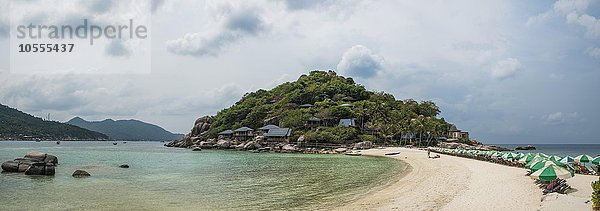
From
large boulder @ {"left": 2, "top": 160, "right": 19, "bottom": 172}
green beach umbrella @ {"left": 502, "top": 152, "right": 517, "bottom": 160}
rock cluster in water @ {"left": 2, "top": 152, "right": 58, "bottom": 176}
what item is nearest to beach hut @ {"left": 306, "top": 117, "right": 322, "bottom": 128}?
green beach umbrella @ {"left": 502, "top": 152, "right": 517, "bottom": 160}

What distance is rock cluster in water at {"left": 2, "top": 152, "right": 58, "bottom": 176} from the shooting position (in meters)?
27.5

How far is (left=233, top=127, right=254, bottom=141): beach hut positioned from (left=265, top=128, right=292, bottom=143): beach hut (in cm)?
759

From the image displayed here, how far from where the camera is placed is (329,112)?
8212 centimetres

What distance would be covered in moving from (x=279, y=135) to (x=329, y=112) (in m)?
11.5

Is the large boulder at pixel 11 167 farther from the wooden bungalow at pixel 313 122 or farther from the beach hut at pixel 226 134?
the beach hut at pixel 226 134

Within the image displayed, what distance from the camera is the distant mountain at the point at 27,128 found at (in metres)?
137

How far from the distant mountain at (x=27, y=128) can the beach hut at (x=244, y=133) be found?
90.6m

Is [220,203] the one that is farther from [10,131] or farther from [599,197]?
[10,131]

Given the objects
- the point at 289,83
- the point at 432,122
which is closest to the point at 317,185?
the point at 432,122

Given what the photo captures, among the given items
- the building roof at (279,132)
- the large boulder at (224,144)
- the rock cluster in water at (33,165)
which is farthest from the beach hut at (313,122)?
the rock cluster in water at (33,165)

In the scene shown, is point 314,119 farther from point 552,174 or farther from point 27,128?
point 27,128

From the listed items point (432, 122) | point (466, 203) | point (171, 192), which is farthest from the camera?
point (432, 122)

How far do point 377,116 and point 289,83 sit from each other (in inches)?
1708

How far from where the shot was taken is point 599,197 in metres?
12.1
